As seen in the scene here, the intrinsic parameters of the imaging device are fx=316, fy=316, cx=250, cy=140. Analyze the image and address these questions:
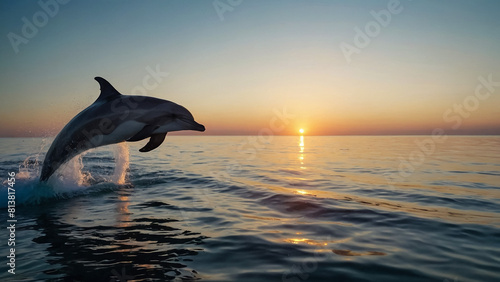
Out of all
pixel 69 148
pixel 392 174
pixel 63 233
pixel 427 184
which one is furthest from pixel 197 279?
pixel 392 174

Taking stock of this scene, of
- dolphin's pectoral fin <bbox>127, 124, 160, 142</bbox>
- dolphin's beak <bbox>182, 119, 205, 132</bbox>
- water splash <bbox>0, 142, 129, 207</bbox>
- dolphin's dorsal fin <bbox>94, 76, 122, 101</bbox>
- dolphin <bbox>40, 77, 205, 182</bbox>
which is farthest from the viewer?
water splash <bbox>0, 142, 129, 207</bbox>

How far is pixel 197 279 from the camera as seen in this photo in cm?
395

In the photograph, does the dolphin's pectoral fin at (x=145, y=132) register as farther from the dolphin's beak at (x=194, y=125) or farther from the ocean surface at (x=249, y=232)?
the ocean surface at (x=249, y=232)

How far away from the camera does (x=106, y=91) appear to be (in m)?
7.72

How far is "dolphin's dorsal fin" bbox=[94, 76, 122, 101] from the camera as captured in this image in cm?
766

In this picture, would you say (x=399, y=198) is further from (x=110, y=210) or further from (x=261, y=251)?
(x=110, y=210)

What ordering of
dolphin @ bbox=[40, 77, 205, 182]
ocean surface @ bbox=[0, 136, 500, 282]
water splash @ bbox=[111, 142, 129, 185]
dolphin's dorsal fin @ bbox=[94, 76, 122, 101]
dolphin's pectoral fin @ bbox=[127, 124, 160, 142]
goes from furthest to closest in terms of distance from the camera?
water splash @ bbox=[111, 142, 129, 185]
dolphin's dorsal fin @ bbox=[94, 76, 122, 101]
dolphin @ bbox=[40, 77, 205, 182]
dolphin's pectoral fin @ bbox=[127, 124, 160, 142]
ocean surface @ bbox=[0, 136, 500, 282]

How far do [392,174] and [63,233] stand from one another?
528 inches

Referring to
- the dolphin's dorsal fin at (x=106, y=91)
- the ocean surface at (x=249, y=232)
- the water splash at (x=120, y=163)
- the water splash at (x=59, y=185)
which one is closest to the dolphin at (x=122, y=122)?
the dolphin's dorsal fin at (x=106, y=91)

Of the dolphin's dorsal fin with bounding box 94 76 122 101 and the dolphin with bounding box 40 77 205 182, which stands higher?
the dolphin's dorsal fin with bounding box 94 76 122 101

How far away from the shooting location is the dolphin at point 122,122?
7.29 meters

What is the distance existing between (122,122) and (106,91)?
1.03 m

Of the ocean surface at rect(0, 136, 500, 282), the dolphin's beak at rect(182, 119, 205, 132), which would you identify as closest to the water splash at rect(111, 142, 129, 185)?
the ocean surface at rect(0, 136, 500, 282)

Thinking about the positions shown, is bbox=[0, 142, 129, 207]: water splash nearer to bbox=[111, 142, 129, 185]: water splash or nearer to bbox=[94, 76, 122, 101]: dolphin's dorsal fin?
bbox=[111, 142, 129, 185]: water splash
